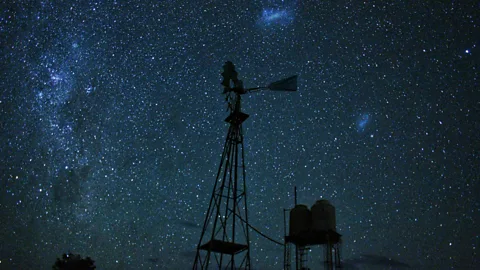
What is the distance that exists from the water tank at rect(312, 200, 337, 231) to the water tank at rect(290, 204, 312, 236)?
24.8 inches

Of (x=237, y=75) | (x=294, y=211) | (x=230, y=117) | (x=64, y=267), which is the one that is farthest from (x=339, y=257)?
(x=64, y=267)

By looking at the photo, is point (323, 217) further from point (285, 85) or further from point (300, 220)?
point (285, 85)


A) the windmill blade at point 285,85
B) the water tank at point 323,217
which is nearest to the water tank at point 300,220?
the water tank at point 323,217

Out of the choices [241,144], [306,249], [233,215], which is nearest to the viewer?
[233,215]

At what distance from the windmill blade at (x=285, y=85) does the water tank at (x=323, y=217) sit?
22.9 ft

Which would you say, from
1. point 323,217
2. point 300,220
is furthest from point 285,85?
point 300,220

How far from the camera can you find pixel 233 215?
61.4 ft

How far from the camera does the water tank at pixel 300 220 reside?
22719 millimetres

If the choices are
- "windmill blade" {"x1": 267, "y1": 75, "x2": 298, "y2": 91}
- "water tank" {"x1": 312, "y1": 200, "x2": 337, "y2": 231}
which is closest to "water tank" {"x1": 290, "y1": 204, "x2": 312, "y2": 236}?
"water tank" {"x1": 312, "y1": 200, "x2": 337, "y2": 231}

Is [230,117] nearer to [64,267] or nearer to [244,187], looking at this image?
[244,187]

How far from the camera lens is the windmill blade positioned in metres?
20.8

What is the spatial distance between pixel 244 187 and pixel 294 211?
5.32m

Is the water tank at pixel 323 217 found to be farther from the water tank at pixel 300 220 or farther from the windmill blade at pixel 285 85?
the windmill blade at pixel 285 85

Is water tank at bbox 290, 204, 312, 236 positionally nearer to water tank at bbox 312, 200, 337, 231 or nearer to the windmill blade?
water tank at bbox 312, 200, 337, 231
